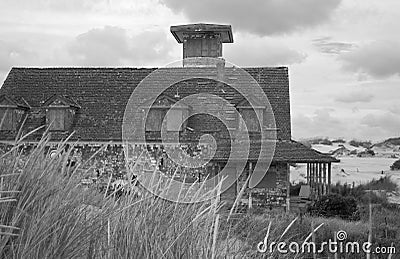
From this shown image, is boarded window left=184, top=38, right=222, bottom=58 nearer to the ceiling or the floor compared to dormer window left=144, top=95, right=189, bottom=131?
nearer to the ceiling

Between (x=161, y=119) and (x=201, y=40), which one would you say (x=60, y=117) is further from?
(x=201, y=40)

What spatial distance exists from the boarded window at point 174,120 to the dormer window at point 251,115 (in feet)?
6.84

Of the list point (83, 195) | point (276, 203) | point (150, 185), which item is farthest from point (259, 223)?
point (276, 203)

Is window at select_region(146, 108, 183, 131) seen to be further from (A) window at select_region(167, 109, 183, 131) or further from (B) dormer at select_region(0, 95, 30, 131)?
(B) dormer at select_region(0, 95, 30, 131)

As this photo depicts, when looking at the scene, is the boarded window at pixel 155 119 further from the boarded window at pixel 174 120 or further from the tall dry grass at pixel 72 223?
the tall dry grass at pixel 72 223

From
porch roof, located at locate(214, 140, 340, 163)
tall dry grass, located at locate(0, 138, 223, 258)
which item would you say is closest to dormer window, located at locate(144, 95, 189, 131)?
porch roof, located at locate(214, 140, 340, 163)

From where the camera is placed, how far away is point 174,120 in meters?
22.9

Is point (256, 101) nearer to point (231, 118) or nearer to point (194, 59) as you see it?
point (231, 118)

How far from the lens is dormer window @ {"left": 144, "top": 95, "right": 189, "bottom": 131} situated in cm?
2291

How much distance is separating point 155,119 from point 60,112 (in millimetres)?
3276

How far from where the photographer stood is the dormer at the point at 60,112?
23031 millimetres

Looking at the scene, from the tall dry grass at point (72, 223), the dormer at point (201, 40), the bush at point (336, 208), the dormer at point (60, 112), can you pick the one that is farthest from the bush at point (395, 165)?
the tall dry grass at point (72, 223)

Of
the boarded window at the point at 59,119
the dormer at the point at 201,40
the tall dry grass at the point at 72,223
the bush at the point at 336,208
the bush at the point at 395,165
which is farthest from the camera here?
the bush at the point at 395,165

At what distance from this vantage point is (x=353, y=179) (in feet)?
93.4
